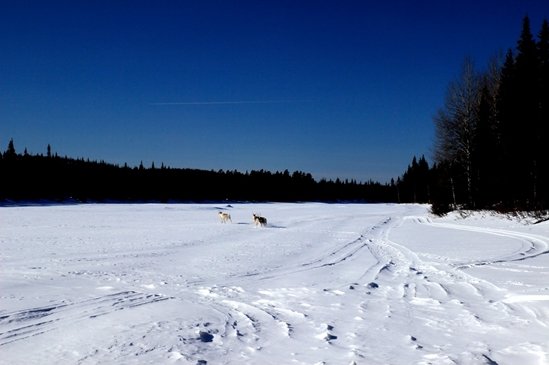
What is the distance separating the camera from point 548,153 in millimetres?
29859

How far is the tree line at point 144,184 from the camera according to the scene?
80562mm

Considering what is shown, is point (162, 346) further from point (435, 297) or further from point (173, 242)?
point (173, 242)

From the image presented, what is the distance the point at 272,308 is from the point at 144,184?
9904 centimetres

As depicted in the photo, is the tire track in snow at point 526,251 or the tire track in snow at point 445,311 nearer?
the tire track in snow at point 445,311

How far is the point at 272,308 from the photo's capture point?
23.4ft

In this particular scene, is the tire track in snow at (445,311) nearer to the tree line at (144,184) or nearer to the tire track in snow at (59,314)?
the tire track in snow at (59,314)

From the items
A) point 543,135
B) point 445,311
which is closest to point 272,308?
point 445,311

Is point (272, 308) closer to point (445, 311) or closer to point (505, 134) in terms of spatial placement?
point (445, 311)

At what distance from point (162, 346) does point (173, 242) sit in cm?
1288

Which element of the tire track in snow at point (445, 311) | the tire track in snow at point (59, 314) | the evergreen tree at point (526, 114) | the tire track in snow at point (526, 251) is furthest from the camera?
the evergreen tree at point (526, 114)

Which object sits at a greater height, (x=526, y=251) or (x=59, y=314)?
(x=526, y=251)

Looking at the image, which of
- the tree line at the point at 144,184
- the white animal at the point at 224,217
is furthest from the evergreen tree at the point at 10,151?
the white animal at the point at 224,217

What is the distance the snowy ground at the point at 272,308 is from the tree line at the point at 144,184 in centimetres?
7404

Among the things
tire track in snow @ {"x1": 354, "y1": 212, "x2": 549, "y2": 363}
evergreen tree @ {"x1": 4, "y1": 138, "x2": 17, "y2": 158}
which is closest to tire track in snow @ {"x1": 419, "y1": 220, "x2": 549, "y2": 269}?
tire track in snow @ {"x1": 354, "y1": 212, "x2": 549, "y2": 363}
